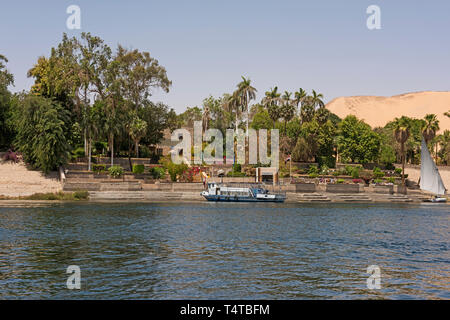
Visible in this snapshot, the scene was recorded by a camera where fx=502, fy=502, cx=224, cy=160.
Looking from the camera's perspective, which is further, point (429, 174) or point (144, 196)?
point (144, 196)

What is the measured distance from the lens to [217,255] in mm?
32438

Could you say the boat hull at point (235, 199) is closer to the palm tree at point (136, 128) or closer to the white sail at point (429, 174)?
the white sail at point (429, 174)

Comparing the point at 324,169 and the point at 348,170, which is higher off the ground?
the point at 324,169

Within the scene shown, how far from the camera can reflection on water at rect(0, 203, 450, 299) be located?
75.5ft

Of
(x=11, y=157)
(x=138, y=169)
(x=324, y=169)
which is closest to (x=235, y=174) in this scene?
(x=138, y=169)

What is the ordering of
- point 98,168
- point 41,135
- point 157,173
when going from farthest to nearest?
point 157,173 < point 98,168 < point 41,135

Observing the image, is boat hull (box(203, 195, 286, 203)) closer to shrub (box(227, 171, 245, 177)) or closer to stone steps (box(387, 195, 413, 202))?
shrub (box(227, 171, 245, 177))

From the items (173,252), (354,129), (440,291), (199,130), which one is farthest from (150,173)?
(440,291)

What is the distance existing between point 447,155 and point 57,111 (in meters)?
93.3

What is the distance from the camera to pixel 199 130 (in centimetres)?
12400

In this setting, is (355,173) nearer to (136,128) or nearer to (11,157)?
(136,128)

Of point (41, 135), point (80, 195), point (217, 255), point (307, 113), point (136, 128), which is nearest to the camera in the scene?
point (217, 255)

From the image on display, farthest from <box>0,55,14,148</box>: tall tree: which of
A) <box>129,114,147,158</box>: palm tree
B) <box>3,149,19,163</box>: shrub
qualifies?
<box>129,114,147,158</box>: palm tree
